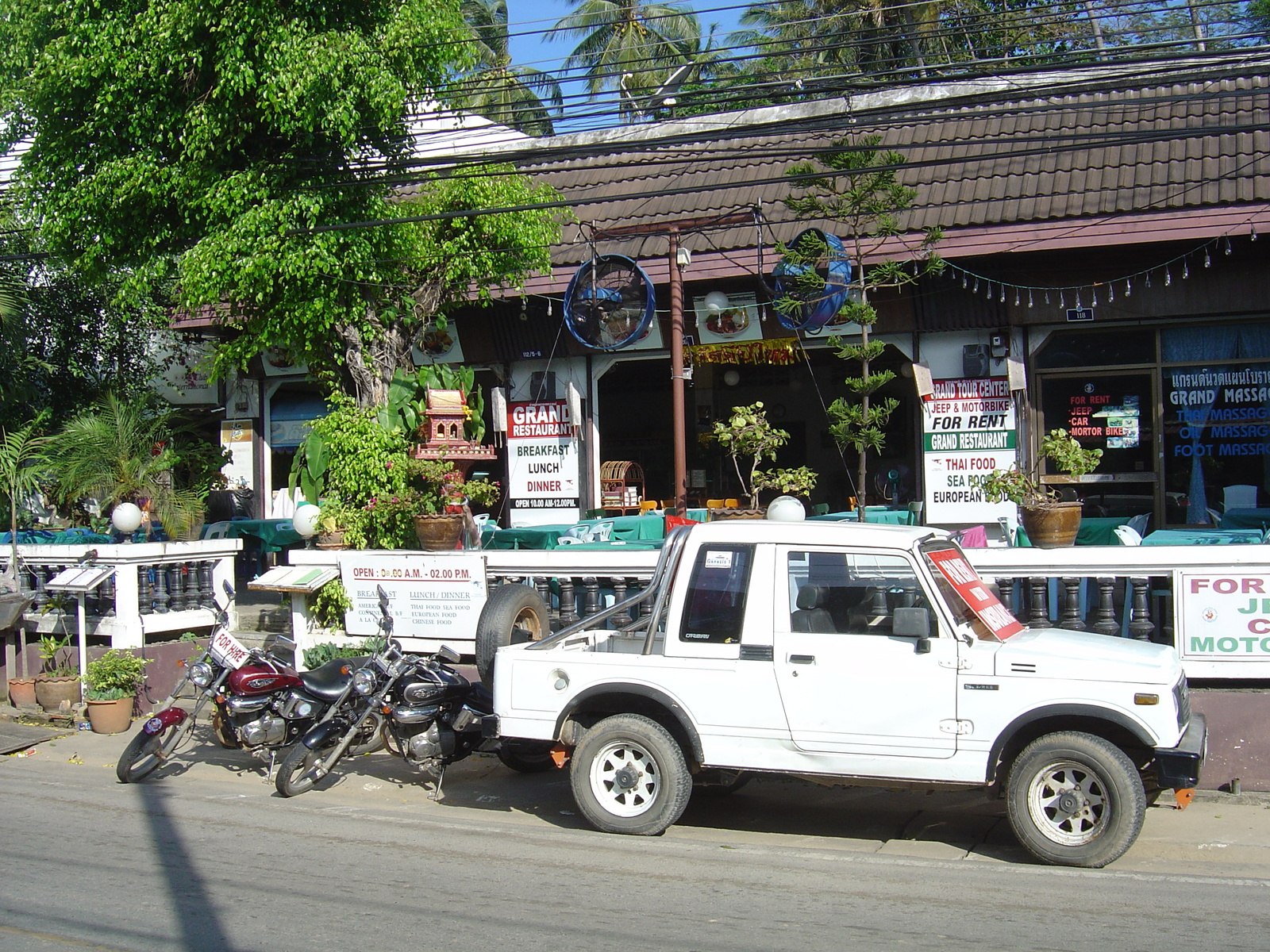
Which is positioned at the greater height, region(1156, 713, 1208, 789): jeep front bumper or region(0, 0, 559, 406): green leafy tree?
region(0, 0, 559, 406): green leafy tree

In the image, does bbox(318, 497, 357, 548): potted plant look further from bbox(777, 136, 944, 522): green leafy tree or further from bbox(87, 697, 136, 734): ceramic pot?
bbox(777, 136, 944, 522): green leafy tree

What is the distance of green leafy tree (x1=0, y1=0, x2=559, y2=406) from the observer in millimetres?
10258

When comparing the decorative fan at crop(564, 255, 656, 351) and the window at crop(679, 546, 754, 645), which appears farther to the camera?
the decorative fan at crop(564, 255, 656, 351)

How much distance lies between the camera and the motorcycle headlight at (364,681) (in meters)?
7.73

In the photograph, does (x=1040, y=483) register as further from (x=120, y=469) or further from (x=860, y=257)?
(x=120, y=469)

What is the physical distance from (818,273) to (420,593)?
587 cm

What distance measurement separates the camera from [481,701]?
7.83 metres

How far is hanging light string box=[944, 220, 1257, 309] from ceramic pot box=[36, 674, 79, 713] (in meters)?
10.5

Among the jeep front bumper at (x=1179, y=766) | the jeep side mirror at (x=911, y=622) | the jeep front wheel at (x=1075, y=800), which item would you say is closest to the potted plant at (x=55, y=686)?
the jeep side mirror at (x=911, y=622)

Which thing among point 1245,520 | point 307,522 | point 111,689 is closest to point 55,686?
point 111,689

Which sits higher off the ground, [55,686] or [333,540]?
[333,540]

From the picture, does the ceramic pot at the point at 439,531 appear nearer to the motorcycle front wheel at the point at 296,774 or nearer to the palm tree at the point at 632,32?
the motorcycle front wheel at the point at 296,774

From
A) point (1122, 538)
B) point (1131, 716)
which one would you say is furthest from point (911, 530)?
point (1122, 538)

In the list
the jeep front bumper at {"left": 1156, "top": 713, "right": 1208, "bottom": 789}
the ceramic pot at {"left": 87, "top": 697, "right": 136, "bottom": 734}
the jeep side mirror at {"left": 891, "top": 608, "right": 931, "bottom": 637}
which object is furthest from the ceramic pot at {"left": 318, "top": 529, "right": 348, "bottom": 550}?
the jeep front bumper at {"left": 1156, "top": 713, "right": 1208, "bottom": 789}
